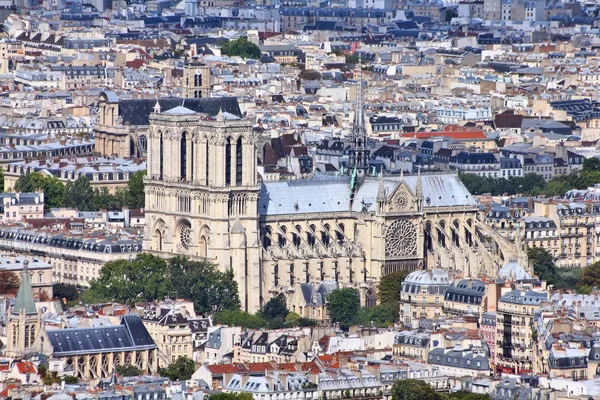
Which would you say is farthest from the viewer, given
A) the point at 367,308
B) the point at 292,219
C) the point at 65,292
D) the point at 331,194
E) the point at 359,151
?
the point at 359,151

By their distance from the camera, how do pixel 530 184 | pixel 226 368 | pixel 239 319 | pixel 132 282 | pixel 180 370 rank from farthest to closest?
1. pixel 530 184
2. pixel 132 282
3. pixel 239 319
4. pixel 180 370
5. pixel 226 368

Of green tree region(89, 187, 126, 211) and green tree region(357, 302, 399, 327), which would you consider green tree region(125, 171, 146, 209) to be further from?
green tree region(357, 302, 399, 327)

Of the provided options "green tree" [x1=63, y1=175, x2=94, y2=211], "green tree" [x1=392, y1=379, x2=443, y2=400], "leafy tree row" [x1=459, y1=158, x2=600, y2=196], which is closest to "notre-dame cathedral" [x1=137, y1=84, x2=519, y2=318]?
"green tree" [x1=63, y1=175, x2=94, y2=211]

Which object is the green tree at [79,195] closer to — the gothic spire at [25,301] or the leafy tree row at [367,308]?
the leafy tree row at [367,308]

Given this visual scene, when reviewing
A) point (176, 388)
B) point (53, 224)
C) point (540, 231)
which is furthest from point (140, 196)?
point (176, 388)

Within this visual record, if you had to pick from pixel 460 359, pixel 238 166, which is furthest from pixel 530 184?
pixel 460 359

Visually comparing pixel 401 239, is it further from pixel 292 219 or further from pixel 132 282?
pixel 132 282
